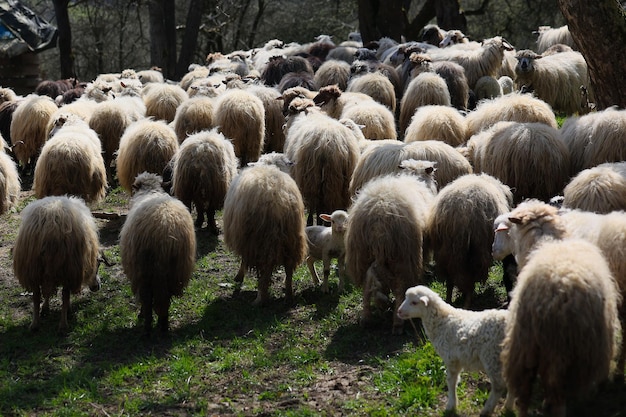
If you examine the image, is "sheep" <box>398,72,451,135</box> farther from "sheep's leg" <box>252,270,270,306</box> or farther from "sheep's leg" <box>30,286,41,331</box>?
"sheep's leg" <box>30,286,41,331</box>

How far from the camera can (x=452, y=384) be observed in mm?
5559

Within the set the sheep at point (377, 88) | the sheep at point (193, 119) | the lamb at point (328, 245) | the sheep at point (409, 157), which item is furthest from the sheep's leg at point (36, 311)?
the sheep at point (377, 88)

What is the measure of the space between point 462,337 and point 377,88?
8656 millimetres

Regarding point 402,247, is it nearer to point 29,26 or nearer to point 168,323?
point 168,323

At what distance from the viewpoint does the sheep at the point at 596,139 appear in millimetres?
8477

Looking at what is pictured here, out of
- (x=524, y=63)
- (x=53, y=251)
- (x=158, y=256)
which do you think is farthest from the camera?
(x=524, y=63)

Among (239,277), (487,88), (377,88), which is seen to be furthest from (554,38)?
(239,277)

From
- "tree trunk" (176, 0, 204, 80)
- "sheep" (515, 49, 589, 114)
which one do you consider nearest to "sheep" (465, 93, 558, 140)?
"sheep" (515, 49, 589, 114)

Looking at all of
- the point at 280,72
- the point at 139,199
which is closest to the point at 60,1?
the point at 280,72

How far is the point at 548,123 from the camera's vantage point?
1005 centimetres

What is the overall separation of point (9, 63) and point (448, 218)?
1982cm

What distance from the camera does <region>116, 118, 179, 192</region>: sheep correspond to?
11.1 meters

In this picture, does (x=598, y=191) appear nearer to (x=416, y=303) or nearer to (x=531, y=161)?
(x=531, y=161)

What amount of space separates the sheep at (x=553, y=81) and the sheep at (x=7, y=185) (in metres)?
8.50
